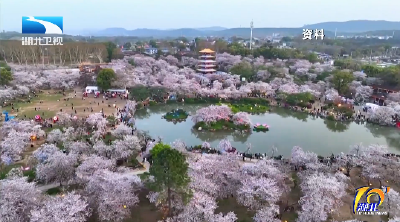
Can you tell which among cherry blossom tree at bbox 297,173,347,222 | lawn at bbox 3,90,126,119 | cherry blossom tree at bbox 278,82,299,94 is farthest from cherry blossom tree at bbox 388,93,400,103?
lawn at bbox 3,90,126,119

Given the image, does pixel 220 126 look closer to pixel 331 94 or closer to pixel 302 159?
pixel 302 159

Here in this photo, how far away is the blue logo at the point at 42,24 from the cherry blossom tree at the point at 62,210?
1525 inches

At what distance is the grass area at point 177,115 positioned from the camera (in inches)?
1198

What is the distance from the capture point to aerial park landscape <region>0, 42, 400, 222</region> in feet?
44.4

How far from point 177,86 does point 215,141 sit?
14.0 metres

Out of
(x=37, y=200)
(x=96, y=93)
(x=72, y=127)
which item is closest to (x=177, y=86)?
(x=96, y=93)

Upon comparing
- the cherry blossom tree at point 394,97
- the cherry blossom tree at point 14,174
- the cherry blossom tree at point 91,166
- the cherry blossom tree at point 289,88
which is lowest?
the cherry blossom tree at point 14,174

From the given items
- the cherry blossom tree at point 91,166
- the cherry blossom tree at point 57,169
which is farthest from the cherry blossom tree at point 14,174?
the cherry blossom tree at point 91,166

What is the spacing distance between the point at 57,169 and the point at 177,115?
1596cm

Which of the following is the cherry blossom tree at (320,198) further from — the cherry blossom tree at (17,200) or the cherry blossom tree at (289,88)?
the cherry blossom tree at (289,88)

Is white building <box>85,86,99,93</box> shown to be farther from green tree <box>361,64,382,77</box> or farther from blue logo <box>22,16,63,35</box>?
green tree <box>361,64,382,77</box>

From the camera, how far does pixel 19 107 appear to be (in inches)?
1234

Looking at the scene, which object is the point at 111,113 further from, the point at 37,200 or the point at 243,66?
the point at 243,66

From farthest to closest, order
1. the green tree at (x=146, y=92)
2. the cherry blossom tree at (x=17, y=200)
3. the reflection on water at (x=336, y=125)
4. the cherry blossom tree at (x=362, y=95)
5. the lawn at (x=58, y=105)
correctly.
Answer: the cherry blossom tree at (x=362, y=95), the green tree at (x=146, y=92), the lawn at (x=58, y=105), the reflection on water at (x=336, y=125), the cherry blossom tree at (x=17, y=200)
